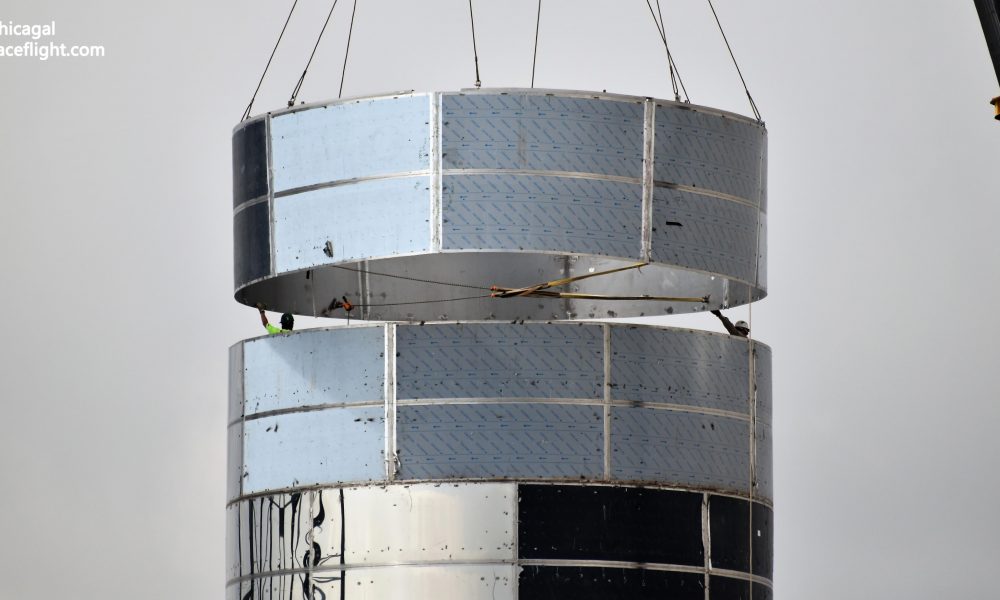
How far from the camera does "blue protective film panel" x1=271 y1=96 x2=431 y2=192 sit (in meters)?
48.1

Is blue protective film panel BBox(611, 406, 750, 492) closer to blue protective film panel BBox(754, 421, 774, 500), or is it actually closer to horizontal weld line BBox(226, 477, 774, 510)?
horizontal weld line BBox(226, 477, 774, 510)

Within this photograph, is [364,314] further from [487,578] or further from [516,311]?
[487,578]

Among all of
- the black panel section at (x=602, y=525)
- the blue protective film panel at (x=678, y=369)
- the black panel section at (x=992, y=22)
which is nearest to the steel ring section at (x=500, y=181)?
the blue protective film panel at (x=678, y=369)

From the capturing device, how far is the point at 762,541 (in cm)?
5066

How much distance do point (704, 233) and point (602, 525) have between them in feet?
19.5

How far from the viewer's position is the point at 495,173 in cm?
→ 4784

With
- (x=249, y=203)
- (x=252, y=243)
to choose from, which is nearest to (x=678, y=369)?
(x=252, y=243)

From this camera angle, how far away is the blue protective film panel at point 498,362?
158 feet

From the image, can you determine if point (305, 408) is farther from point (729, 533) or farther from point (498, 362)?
point (729, 533)

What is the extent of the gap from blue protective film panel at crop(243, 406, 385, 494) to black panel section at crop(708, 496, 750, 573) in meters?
6.51

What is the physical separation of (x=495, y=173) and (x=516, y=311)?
32.6 feet

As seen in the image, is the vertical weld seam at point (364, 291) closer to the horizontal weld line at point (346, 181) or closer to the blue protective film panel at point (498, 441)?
the horizontal weld line at point (346, 181)

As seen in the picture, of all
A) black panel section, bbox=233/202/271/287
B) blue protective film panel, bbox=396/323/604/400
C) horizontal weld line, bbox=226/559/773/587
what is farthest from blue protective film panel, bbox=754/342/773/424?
black panel section, bbox=233/202/271/287

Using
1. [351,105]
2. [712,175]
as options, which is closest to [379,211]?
[351,105]
